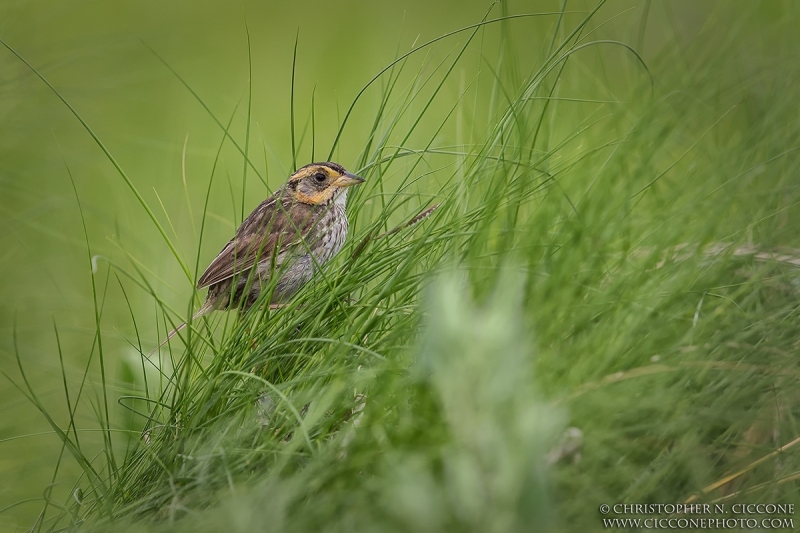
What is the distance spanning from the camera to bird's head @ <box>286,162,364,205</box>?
13.1ft

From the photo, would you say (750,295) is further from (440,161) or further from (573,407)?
(440,161)

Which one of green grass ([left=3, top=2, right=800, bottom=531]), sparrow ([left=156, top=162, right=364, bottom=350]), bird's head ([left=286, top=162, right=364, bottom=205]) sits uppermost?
bird's head ([left=286, top=162, right=364, bottom=205])

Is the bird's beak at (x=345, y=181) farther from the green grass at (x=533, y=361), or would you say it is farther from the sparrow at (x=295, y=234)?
the green grass at (x=533, y=361)

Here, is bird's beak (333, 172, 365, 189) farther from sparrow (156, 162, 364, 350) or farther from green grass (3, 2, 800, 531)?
green grass (3, 2, 800, 531)

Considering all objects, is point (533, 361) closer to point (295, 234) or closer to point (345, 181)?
point (295, 234)

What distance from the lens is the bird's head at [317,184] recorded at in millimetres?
3990

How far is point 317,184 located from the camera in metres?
4.14

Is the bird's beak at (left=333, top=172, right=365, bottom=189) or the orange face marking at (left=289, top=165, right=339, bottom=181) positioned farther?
the orange face marking at (left=289, top=165, right=339, bottom=181)

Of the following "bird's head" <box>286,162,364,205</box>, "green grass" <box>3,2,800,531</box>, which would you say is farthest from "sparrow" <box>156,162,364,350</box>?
"green grass" <box>3,2,800,531</box>

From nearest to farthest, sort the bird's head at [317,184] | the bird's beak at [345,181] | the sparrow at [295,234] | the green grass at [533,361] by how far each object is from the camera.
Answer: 1. the green grass at [533,361]
2. the sparrow at [295,234]
3. the bird's beak at [345,181]
4. the bird's head at [317,184]

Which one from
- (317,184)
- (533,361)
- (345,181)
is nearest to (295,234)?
(345,181)

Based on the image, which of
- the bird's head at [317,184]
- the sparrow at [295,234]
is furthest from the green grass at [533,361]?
the bird's head at [317,184]

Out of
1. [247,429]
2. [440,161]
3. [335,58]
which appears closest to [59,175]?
[335,58]

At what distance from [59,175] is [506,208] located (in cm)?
662
